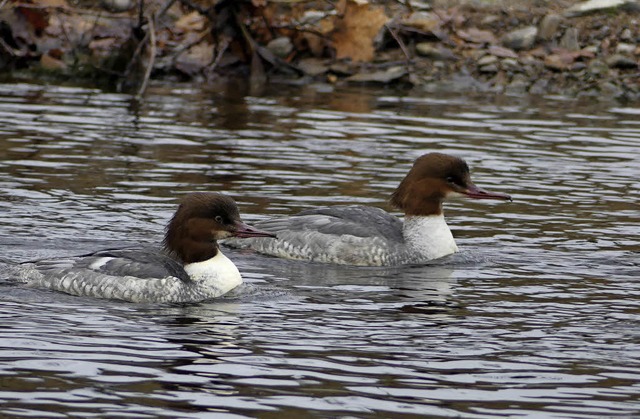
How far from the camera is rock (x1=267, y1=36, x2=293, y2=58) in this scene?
941 inches

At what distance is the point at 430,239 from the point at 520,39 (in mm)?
11378

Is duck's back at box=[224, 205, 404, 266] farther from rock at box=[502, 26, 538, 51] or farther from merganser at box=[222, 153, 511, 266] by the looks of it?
rock at box=[502, 26, 538, 51]

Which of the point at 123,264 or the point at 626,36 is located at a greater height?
the point at 626,36

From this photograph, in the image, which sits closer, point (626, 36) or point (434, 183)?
point (434, 183)

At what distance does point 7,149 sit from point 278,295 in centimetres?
693

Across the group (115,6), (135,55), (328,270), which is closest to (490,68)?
(135,55)

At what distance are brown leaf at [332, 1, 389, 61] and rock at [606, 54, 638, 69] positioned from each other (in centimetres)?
370

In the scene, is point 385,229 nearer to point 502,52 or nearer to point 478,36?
point 502,52

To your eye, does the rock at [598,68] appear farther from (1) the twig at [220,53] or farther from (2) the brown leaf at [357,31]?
(1) the twig at [220,53]

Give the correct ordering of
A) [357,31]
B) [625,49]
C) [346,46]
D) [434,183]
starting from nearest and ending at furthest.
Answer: [434,183]
[357,31]
[346,46]
[625,49]

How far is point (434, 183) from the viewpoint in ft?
43.1

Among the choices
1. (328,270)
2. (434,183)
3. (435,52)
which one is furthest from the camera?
(435,52)

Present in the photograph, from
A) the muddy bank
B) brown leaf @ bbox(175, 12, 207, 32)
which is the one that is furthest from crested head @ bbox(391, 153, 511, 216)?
brown leaf @ bbox(175, 12, 207, 32)

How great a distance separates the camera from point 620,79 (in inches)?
906
